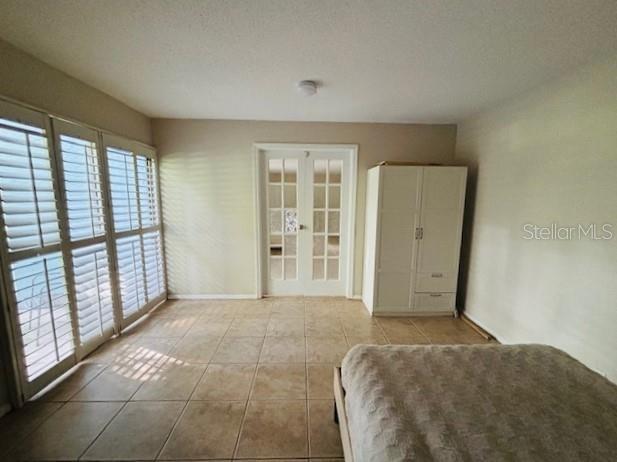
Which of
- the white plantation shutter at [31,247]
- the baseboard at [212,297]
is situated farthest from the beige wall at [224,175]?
A: the white plantation shutter at [31,247]

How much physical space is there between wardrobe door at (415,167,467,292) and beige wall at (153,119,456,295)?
56 cm

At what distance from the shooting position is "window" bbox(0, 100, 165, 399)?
153 cm

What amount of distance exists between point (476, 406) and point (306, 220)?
252cm

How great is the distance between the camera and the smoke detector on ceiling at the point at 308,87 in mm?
1975

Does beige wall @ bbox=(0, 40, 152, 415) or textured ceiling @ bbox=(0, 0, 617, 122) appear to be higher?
textured ceiling @ bbox=(0, 0, 617, 122)

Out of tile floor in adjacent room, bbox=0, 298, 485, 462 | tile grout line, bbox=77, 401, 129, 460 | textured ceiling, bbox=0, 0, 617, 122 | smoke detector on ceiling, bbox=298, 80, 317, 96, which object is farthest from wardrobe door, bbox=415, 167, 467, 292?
tile grout line, bbox=77, 401, 129, 460

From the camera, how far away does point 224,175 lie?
122 inches

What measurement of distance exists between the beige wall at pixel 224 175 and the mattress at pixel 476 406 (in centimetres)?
207

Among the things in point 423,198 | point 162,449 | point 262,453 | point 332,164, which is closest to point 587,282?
point 423,198

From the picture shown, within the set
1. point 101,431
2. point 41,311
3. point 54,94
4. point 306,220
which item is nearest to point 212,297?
point 306,220

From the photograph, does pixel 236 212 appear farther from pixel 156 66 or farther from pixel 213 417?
pixel 213 417

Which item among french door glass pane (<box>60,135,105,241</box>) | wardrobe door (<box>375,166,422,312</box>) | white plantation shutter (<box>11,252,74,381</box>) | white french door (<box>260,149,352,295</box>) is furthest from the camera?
white french door (<box>260,149,352,295</box>)

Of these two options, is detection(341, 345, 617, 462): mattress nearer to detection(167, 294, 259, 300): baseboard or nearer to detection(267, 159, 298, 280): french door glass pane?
detection(267, 159, 298, 280): french door glass pane

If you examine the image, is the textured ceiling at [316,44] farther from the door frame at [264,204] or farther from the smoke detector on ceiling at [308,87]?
the door frame at [264,204]
